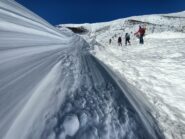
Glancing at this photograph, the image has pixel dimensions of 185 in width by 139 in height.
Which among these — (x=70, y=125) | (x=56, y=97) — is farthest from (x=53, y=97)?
(x=70, y=125)

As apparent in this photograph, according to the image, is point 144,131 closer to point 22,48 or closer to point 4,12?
point 22,48

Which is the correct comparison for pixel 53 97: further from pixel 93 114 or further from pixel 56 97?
pixel 93 114

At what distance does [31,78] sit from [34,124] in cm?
37

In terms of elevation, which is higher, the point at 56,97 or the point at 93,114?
the point at 56,97

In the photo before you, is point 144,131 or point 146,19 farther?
point 146,19

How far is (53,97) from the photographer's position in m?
1.69

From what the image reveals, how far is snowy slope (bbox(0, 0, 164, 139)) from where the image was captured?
4.81 feet

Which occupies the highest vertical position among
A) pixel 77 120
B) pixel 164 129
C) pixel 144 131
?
pixel 77 120

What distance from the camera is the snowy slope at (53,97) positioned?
147 centimetres

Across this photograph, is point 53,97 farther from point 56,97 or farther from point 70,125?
point 70,125

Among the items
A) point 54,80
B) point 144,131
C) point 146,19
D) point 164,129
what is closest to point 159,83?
point 164,129

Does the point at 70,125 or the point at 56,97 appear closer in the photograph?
the point at 70,125

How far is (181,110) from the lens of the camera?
10.3 ft

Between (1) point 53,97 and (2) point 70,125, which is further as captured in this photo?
(1) point 53,97
